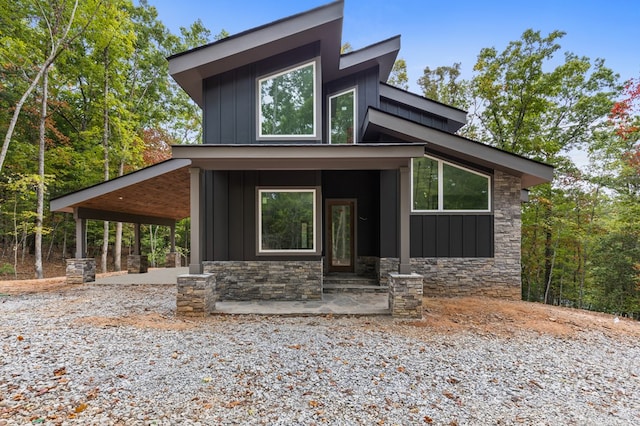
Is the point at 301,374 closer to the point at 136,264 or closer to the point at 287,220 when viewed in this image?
the point at 287,220

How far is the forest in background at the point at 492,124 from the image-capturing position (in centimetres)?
988

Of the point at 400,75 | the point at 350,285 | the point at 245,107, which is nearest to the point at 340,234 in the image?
the point at 350,285

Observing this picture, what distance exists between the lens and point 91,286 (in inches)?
311

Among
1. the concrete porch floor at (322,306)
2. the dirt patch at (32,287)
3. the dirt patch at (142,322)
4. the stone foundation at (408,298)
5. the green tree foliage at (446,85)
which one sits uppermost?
the green tree foliage at (446,85)

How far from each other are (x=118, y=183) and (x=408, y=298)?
25.2 feet

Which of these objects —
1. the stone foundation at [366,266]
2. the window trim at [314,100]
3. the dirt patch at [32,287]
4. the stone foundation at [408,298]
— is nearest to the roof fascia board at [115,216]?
the dirt patch at [32,287]

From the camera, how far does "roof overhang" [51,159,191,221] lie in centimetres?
692

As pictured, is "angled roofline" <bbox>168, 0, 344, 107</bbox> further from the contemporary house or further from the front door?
the front door

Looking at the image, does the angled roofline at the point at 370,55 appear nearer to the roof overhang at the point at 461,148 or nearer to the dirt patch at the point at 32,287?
the roof overhang at the point at 461,148

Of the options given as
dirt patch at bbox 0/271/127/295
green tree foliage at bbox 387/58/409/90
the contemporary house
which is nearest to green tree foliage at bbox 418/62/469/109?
green tree foliage at bbox 387/58/409/90

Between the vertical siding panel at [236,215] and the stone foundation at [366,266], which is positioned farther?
the stone foundation at [366,266]

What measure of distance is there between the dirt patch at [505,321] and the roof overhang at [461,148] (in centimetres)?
316

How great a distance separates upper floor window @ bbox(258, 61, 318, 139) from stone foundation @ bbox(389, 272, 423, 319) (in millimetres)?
3767

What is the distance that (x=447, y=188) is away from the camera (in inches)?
279
